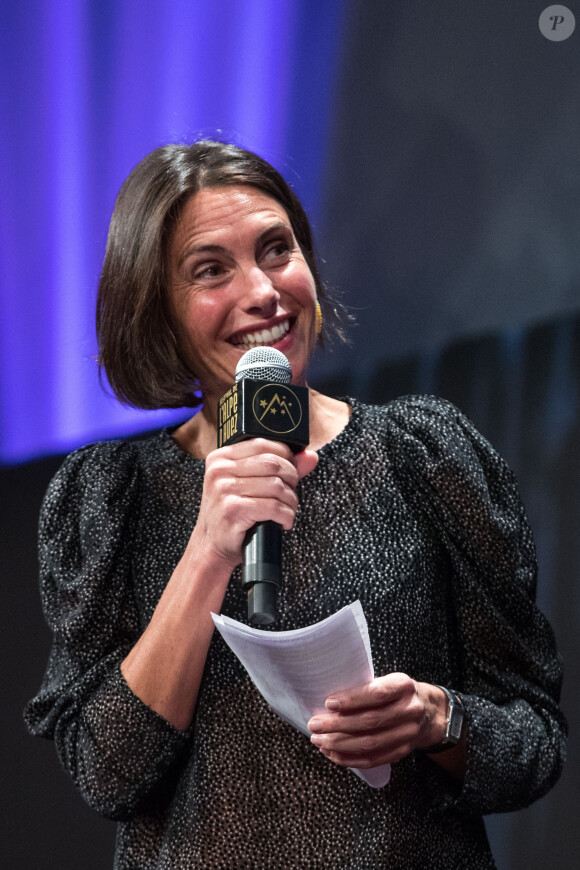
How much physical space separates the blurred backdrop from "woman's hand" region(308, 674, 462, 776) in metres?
0.97

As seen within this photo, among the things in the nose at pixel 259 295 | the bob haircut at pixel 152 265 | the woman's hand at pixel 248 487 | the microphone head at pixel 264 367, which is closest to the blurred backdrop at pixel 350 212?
the bob haircut at pixel 152 265

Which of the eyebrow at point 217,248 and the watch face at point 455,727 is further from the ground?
the eyebrow at point 217,248

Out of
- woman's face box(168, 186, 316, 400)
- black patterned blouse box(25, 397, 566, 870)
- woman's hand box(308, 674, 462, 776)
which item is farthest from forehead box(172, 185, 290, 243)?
woman's hand box(308, 674, 462, 776)

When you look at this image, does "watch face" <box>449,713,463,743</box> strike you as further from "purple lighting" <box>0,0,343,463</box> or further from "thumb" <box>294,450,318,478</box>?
Answer: "purple lighting" <box>0,0,343,463</box>

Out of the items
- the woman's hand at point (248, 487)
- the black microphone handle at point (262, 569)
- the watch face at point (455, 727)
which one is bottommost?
the watch face at point (455, 727)

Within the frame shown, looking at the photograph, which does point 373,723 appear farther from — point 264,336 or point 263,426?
point 264,336

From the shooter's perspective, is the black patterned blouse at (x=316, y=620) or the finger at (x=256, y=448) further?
the black patterned blouse at (x=316, y=620)

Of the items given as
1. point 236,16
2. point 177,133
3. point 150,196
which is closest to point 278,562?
point 150,196

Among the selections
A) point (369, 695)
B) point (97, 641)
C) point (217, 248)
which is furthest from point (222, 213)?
point (369, 695)

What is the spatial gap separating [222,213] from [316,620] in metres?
0.65

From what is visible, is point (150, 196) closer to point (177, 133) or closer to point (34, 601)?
point (177, 133)

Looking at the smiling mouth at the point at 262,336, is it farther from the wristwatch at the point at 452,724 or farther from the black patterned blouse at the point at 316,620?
the wristwatch at the point at 452,724

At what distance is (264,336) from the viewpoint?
4.86 feet

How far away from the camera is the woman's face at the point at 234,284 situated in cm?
149
